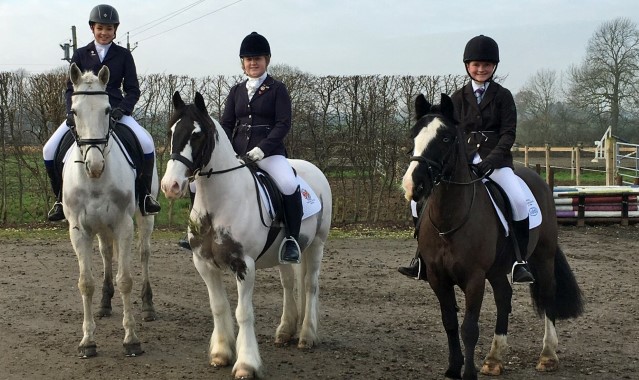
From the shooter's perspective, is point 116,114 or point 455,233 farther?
point 116,114

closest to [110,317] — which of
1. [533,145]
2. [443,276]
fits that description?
[443,276]

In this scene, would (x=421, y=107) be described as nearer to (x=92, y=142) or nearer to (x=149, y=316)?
(x=92, y=142)

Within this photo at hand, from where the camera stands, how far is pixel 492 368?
20.4ft

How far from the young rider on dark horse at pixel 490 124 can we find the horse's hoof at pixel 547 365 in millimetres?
1022

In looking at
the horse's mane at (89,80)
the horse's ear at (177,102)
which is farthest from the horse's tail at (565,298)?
the horse's mane at (89,80)

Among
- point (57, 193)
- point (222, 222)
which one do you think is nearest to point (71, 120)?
point (57, 193)

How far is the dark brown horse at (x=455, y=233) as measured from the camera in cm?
534

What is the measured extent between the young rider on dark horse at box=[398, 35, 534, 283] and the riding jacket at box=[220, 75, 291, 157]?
162 centimetres

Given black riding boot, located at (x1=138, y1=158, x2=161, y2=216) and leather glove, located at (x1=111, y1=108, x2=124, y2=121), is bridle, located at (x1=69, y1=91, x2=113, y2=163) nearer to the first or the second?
leather glove, located at (x1=111, y1=108, x2=124, y2=121)

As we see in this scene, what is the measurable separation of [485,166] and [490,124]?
1.95ft

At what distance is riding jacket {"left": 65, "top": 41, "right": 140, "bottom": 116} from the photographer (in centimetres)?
768

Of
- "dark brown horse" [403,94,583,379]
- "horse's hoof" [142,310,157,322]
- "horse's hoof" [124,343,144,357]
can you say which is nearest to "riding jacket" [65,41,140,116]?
"horse's hoof" [142,310,157,322]

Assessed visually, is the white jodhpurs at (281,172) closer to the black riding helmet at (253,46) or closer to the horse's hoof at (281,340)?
the black riding helmet at (253,46)

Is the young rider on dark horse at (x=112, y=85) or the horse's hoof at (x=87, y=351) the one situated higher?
the young rider on dark horse at (x=112, y=85)
